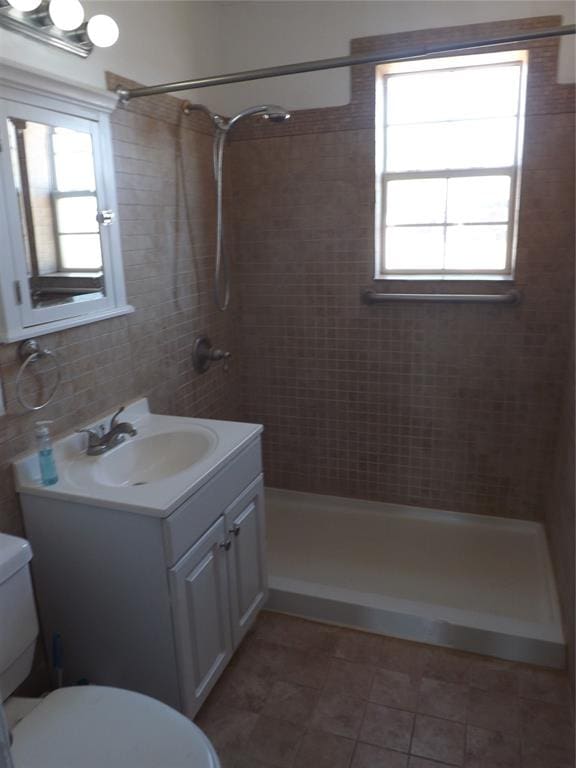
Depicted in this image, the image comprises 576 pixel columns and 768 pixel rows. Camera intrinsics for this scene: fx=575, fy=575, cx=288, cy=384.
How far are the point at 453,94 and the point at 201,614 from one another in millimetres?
Result: 2341

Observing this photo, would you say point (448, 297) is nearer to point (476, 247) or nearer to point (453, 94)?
point (476, 247)

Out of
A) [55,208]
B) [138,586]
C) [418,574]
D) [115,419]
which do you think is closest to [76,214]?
[55,208]

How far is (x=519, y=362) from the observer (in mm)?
2600

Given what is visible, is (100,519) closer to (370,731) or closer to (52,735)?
(52,735)

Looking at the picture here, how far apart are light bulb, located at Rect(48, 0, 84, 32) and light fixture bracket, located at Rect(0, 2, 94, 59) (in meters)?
0.02

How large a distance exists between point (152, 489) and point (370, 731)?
1.03m

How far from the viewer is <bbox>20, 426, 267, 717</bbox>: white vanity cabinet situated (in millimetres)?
1556

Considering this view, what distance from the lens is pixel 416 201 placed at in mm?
2684

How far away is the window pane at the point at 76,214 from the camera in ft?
5.83

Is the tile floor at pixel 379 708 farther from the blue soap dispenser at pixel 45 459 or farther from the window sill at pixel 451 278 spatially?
the window sill at pixel 451 278

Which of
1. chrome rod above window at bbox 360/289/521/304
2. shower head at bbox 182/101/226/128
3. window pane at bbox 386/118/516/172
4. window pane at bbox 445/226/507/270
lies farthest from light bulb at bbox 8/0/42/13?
window pane at bbox 445/226/507/270

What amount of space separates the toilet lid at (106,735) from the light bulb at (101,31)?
1820 millimetres

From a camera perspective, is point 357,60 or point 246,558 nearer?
point 357,60

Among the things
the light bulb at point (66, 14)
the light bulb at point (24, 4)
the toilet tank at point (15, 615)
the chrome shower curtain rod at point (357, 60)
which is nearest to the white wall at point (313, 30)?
the chrome shower curtain rod at point (357, 60)
